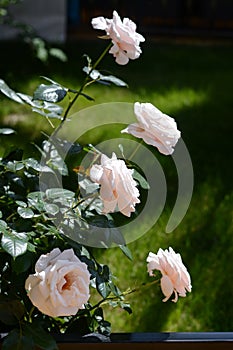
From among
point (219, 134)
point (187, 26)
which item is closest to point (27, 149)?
point (219, 134)

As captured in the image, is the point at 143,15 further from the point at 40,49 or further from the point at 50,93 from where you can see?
the point at 50,93

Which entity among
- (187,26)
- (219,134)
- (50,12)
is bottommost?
(187,26)

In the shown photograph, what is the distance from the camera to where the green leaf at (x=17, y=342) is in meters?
1.26

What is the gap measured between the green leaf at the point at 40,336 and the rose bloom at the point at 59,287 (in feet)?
0.17

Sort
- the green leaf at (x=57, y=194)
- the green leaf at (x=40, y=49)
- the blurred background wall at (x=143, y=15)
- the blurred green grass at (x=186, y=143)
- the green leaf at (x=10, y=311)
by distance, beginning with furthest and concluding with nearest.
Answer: the blurred background wall at (x=143, y=15), the green leaf at (x=40, y=49), the blurred green grass at (x=186, y=143), the green leaf at (x=57, y=194), the green leaf at (x=10, y=311)

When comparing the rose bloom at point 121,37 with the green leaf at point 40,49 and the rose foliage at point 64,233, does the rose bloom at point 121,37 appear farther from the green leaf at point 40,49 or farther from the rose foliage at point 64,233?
the green leaf at point 40,49

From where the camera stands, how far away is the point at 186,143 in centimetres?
395

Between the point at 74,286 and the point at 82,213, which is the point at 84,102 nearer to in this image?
the point at 82,213

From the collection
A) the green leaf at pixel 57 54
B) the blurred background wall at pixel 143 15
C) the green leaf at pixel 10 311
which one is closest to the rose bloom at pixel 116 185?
the green leaf at pixel 10 311

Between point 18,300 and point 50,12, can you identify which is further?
point 50,12

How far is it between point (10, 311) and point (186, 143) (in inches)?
106

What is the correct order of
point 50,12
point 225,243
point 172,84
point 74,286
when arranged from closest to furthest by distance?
point 74,286, point 225,243, point 172,84, point 50,12

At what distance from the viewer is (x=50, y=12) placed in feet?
23.2

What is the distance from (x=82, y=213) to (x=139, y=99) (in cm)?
320
